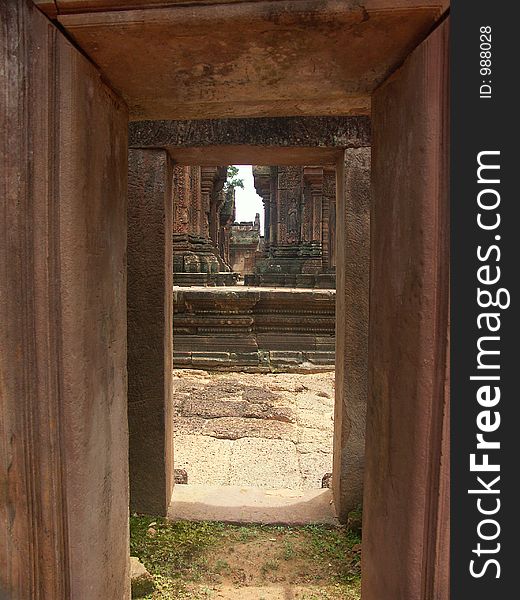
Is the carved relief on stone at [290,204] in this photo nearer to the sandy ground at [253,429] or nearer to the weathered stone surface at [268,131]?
the sandy ground at [253,429]

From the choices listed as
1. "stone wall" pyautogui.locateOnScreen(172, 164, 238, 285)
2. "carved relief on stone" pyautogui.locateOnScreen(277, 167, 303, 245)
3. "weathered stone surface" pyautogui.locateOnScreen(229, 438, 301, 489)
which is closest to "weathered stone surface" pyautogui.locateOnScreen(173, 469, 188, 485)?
"weathered stone surface" pyautogui.locateOnScreen(229, 438, 301, 489)

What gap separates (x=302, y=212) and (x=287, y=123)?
37.1 feet

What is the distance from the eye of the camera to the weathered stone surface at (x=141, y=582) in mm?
1681

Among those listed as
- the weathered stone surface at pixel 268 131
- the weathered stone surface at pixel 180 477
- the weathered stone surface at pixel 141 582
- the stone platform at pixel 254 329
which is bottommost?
the weathered stone surface at pixel 180 477

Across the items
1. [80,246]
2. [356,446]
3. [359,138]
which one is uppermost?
[359,138]

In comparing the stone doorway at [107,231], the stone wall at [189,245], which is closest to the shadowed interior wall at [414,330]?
the stone doorway at [107,231]

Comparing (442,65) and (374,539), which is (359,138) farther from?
(374,539)

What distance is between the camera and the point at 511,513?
0.82 meters

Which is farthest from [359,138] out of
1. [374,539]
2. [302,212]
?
[302,212]

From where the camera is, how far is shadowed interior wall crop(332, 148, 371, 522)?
2.23 meters

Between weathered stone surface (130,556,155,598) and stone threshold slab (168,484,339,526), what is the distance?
53cm

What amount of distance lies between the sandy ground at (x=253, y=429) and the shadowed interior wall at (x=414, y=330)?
6.40 ft

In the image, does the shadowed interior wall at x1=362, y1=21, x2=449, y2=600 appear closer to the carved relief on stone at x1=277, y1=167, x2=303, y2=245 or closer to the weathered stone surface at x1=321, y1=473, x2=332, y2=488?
the weathered stone surface at x1=321, y1=473, x2=332, y2=488

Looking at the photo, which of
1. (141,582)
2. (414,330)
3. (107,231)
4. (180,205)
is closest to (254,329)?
(180,205)
